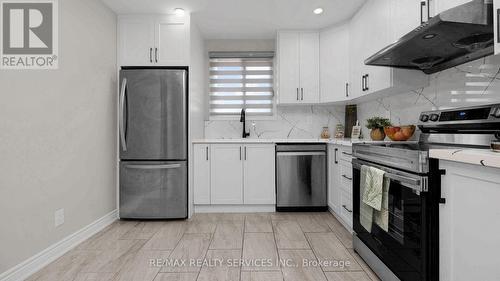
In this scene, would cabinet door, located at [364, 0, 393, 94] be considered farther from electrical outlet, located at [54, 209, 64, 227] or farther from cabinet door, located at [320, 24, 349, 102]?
electrical outlet, located at [54, 209, 64, 227]

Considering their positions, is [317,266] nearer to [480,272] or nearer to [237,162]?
[480,272]

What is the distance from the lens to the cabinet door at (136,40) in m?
3.17

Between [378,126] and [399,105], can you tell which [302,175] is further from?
[399,105]

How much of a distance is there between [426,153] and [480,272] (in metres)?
0.54

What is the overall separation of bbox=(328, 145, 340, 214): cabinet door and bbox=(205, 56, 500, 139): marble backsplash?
658mm

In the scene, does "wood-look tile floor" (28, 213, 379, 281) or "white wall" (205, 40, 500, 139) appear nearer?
"white wall" (205, 40, 500, 139)

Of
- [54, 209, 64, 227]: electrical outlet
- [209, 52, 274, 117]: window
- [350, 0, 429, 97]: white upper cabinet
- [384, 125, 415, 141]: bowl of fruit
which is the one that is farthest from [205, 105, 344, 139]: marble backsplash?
[54, 209, 64, 227]: electrical outlet

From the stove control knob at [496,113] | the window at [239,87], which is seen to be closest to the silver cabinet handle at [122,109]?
the window at [239,87]

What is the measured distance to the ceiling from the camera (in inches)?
115

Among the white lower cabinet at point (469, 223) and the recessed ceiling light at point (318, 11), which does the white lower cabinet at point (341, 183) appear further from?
the recessed ceiling light at point (318, 11)

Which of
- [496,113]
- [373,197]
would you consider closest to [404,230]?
[373,197]

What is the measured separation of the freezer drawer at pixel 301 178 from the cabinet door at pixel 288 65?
850 millimetres

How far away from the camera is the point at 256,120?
403 centimetres

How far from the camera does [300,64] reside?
11.9ft
